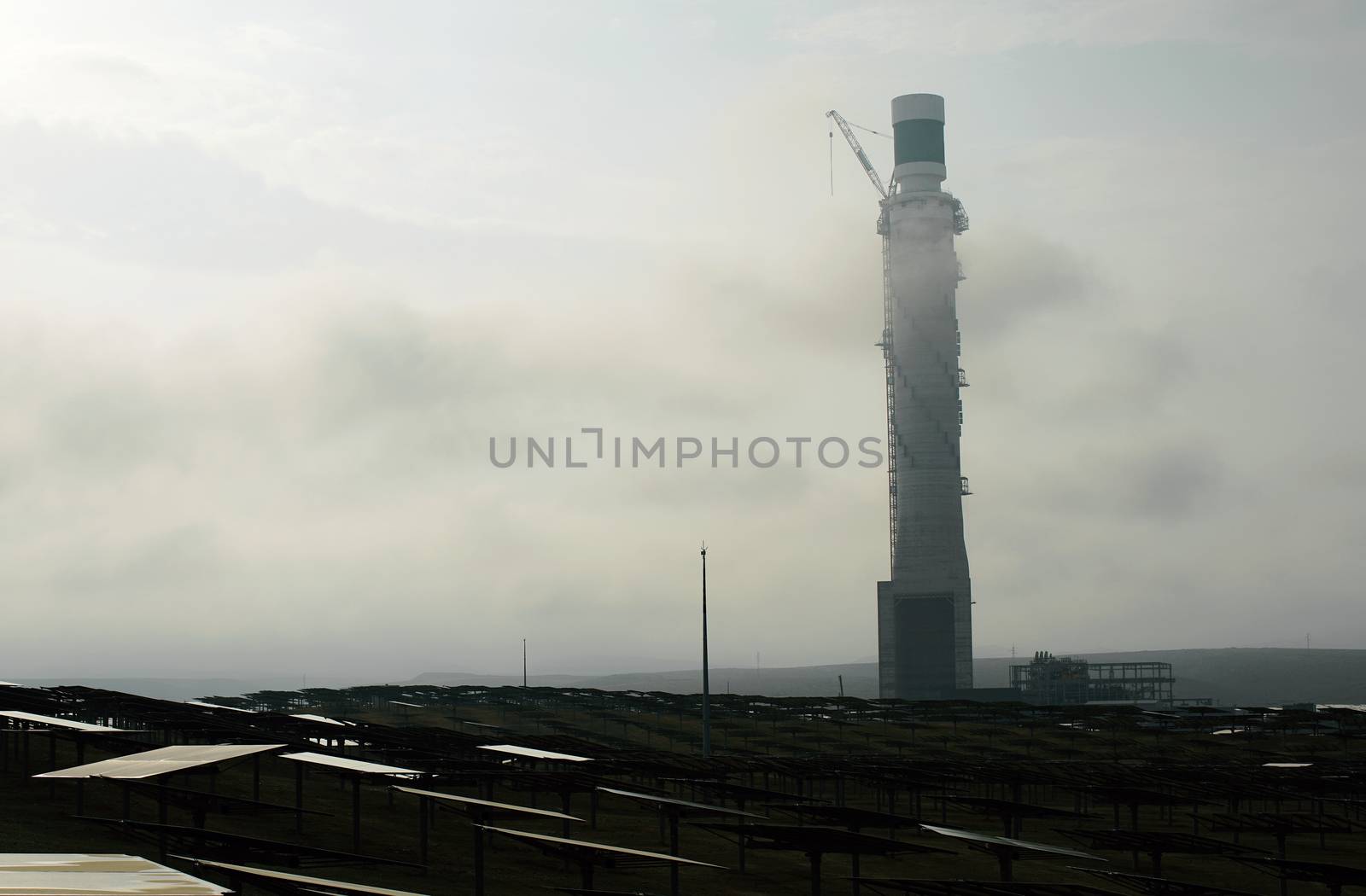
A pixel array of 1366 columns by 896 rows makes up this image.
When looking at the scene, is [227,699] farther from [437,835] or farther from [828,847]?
[828,847]

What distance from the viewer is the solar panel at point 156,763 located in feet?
138

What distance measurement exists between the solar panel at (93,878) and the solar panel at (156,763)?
14849mm

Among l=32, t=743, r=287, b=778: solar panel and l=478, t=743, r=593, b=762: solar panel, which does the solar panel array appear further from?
l=478, t=743, r=593, b=762: solar panel

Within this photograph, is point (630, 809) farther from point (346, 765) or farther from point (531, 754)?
point (346, 765)

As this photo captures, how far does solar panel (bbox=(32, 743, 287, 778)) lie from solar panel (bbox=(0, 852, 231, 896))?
1485cm

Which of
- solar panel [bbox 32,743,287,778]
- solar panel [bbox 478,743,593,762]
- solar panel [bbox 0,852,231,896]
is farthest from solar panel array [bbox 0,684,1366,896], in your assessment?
solar panel [bbox 0,852,231,896]

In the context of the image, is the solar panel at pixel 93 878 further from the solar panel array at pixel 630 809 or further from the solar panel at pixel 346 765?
the solar panel at pixel 346 765

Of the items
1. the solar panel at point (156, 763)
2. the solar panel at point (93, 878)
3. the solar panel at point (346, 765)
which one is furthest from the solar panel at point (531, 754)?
the solar panel at point (93, 878)

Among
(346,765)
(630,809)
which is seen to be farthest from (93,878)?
(630,809)

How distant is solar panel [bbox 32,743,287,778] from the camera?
42.0 m

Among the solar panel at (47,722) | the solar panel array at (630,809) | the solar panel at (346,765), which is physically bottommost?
the solar panel array at (630,809)

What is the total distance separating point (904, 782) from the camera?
66.7 meters

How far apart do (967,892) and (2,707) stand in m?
48.6

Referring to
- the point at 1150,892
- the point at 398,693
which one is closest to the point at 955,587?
the point at 398,693
